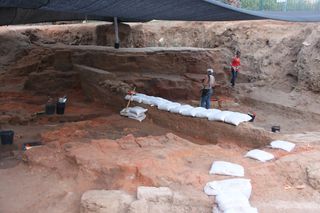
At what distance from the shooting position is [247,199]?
13.6ft

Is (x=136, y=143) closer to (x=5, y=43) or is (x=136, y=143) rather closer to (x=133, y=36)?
(x=5, y=43)

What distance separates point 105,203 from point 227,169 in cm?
175

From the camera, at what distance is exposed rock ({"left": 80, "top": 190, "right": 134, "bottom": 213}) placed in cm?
407

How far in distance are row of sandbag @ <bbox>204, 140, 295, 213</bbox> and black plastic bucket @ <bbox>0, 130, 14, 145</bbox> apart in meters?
4.13

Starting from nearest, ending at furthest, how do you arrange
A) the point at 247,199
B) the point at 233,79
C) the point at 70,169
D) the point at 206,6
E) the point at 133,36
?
the point at 247,199 → the point at 70,169 → the point at 206,6 → the point at 233,79 → the point at 133,36

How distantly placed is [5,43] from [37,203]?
1129cm

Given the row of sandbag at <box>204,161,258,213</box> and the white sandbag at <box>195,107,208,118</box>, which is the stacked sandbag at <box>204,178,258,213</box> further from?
the white sandbag at <box>195,107,208,118</box>

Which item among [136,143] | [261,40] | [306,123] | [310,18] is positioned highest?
[310,18]

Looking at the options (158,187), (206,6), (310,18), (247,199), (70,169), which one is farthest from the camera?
(310,18)

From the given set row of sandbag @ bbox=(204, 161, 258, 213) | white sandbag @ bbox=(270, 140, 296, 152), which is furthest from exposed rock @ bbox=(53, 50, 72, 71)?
row of sandbag @ bbox=(204, 161, 258, 213)

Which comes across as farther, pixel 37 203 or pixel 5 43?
pixel 5 43

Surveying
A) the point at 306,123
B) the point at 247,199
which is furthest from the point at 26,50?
the point at 247,199

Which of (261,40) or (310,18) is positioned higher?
(310,18)

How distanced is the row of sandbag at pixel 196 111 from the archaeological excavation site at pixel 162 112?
0.03 meters
